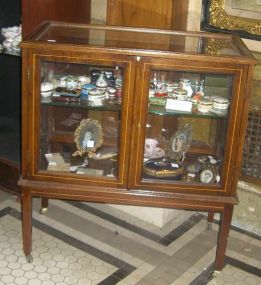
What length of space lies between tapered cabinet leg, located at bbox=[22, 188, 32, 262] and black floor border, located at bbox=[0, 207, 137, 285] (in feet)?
0.72

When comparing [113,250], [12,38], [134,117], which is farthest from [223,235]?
[12,38]

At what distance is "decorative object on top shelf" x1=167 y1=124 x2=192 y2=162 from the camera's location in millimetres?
2219

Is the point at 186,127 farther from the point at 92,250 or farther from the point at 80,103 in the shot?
the point at 92,250

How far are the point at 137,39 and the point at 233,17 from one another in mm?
503

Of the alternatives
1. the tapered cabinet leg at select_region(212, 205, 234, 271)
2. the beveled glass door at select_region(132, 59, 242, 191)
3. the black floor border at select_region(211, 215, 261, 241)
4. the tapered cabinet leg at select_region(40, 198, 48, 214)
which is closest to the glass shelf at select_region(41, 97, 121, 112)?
the beveled glass door at select_region(132, 59, 242, 191)

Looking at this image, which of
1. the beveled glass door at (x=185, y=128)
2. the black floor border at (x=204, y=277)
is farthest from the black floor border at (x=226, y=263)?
the beveled glass door at (x=185, y=128)

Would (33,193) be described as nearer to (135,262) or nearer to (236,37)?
(135,262)

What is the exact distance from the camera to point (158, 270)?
7.54 feet

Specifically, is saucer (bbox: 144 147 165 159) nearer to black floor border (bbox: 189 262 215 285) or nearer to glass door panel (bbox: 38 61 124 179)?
glass door panel (bbox: 38 61 124 179)

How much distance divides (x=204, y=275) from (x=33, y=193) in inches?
31.6

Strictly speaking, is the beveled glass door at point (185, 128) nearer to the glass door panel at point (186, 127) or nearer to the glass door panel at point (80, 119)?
the glass door panel at point (186, 127)

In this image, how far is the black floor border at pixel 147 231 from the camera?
254cm

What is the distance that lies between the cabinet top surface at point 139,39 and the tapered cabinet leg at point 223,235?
2.06 feet

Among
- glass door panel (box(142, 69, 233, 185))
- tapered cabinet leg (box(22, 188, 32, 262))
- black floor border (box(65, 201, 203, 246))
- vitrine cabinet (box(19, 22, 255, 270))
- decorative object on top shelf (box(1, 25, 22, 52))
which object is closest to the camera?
vitrine cabinet (box(19, 22, 255, 270))
